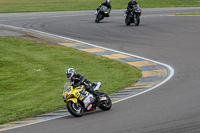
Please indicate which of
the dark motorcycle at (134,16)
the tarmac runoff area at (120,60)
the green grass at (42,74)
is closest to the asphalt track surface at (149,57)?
the tarmac runoff area at (120,60)

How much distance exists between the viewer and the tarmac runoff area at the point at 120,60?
A: 11.4 m

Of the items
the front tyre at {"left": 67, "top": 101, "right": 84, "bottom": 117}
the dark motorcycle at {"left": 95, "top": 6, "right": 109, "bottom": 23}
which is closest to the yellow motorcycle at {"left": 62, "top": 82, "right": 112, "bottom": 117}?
the front tyre at {"left": 67, "top": 101, "right": 84, "bottom": 117}

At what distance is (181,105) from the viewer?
11344 millimetres

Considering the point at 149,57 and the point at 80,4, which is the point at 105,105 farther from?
the point at 80,4

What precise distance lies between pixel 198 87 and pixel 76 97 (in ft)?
15.5

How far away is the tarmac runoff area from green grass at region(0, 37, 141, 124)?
16.7 inches

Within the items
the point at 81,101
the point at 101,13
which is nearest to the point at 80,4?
the point at 101,13

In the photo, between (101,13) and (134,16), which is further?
(101,13)

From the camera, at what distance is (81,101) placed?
444 inches

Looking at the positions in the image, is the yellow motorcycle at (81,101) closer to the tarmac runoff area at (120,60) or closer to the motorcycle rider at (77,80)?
the motorcycle rider at (77,80)

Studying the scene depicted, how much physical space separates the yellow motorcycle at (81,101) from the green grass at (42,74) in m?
1.29

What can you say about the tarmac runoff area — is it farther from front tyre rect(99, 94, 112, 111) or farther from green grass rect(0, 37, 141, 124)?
front tyre rect(99, 94, 112, 111)

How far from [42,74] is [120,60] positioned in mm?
4347

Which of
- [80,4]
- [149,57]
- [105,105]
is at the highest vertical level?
[80,4]
